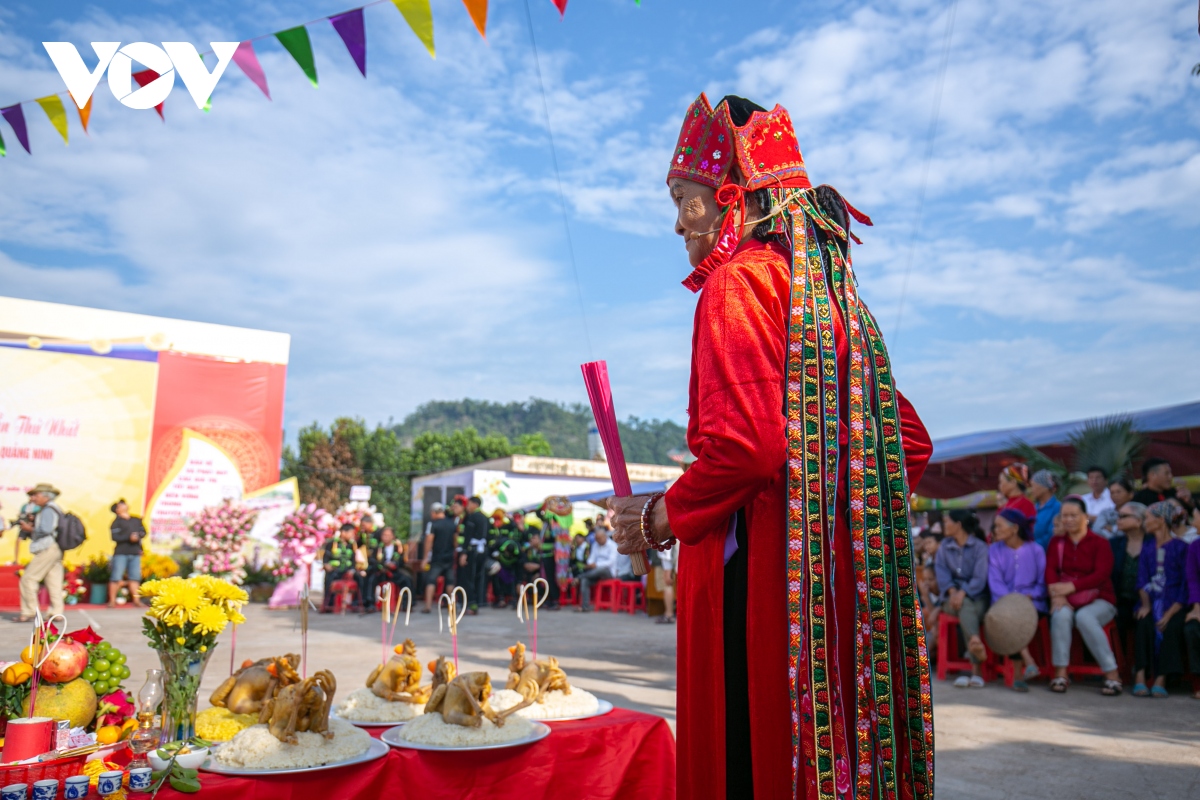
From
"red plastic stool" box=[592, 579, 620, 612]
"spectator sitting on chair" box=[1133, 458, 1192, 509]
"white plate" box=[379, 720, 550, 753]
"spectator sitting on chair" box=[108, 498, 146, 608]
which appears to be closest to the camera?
"white plate" box=[379, 720, 550, 753]

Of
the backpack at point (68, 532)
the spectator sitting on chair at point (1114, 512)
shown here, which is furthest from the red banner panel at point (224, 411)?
the spectator sitting on chair at point (1114, 512)

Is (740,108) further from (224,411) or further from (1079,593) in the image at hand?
(224,411)

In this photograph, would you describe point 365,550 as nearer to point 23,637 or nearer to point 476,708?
point 23,637

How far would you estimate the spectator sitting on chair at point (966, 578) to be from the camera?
720cm

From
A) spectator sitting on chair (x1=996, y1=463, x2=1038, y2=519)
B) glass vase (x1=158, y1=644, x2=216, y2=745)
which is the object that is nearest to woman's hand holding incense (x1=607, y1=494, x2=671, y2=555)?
glass vase (x1=158, y1=644, x2=216, y2=745)

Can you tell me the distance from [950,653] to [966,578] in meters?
0.70

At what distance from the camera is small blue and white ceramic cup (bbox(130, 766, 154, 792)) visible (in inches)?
76.3

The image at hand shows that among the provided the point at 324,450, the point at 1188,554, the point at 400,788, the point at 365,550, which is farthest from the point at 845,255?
the point at 324,450

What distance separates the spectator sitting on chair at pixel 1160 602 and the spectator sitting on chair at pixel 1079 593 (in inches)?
8.5

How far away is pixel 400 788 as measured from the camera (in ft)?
7.95

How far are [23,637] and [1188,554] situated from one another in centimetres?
1176

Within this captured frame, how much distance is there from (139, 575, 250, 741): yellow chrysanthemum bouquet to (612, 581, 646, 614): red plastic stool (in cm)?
1186

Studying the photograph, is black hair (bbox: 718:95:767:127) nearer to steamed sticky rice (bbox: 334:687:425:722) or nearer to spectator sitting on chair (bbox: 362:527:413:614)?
steamed sticky rice (bbox: 334:687:425:722)

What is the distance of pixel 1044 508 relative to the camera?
822 cm
